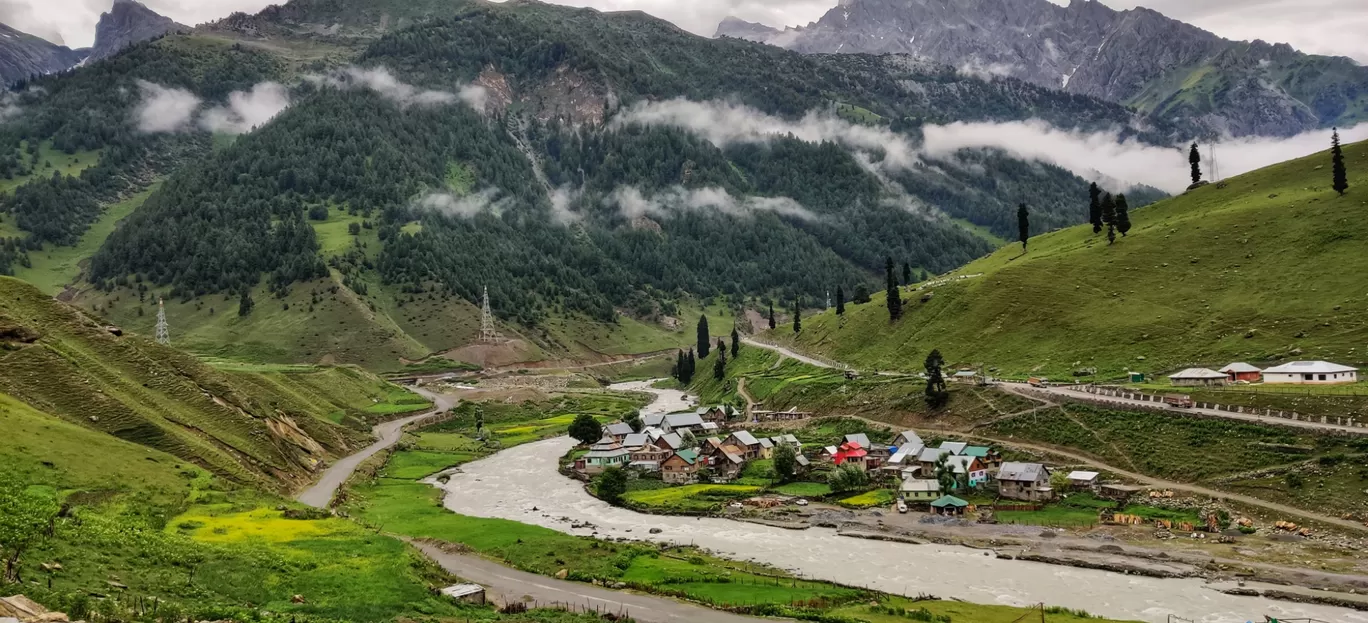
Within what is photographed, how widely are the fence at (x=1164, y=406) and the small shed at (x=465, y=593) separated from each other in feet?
236

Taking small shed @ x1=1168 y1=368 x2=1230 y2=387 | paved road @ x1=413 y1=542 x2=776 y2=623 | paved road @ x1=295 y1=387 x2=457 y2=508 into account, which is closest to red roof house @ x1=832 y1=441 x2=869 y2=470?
small shed @ x1=1168 y1=368 x2=1230 y2=387

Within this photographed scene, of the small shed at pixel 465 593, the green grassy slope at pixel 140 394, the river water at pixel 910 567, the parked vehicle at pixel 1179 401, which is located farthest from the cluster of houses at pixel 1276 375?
the green grassy slope at pixel 140 394

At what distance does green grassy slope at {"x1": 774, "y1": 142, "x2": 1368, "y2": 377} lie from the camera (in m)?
114

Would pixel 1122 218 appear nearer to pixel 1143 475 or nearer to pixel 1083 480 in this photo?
pixel 1143 475

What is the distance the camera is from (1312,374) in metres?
94.8

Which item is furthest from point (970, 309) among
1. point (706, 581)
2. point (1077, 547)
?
point (706, 581)

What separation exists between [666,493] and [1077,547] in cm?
4700

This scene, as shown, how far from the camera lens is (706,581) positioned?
6512cm

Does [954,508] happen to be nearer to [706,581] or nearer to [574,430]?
[706,581]

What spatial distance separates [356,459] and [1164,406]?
A: 98.1m

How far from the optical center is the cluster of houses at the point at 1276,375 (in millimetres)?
94125

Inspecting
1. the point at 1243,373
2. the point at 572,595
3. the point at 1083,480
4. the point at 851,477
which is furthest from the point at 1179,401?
the point at 572,595

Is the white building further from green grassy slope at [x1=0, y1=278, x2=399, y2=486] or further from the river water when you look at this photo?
green grassy slope at [x1=0, y1=278, x2=399, y2=486]

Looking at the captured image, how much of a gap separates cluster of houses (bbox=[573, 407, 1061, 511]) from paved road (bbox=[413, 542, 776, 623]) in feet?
126
